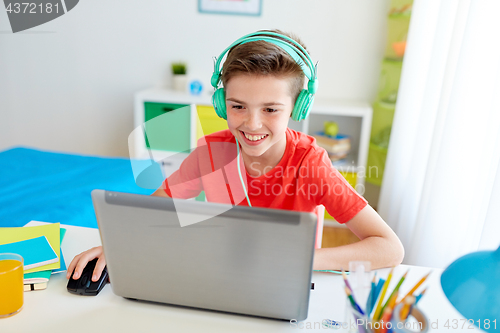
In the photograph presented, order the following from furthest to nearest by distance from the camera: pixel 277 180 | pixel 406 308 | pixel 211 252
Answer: pixel 277 180, pixel 211 252, pixel 406 308

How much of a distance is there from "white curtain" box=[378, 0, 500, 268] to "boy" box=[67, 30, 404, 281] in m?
0.53

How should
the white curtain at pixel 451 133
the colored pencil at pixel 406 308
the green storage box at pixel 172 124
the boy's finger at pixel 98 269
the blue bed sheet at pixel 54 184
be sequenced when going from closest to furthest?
the colored pencil at pixel 406 308 → the boy's finger at pixel 98 269 → the white curtain at pixel 451 133 → the blue bed sheet at pixel 54 184 → the green storage box at pixel 172 124

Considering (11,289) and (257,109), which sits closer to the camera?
(11,289)

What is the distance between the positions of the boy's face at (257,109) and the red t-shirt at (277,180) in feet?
0.30

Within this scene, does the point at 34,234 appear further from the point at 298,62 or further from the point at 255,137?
the point at 298,62

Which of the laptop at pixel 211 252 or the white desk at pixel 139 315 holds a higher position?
the laptop at pixel 211 252

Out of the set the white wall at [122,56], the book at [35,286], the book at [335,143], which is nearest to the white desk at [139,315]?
the book at [35,286]

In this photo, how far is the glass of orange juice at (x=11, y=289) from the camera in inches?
28.2

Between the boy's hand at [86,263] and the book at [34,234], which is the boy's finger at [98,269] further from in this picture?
the book at [34,234]

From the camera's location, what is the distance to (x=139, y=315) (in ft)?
2.43

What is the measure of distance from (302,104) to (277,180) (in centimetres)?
23

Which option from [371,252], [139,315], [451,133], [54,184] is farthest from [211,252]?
[54,184]

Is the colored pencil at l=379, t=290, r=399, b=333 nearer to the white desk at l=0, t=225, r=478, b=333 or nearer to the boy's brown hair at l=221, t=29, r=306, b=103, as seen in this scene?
the white desk at l=0, t=225, r=478, b=333

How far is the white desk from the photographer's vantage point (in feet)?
2.32
